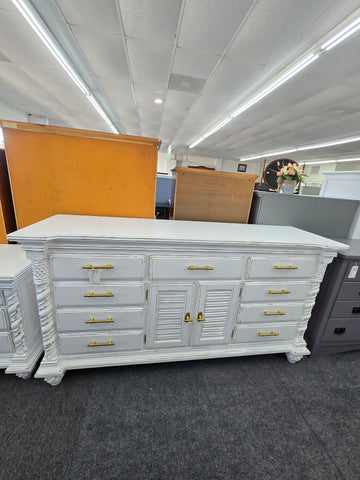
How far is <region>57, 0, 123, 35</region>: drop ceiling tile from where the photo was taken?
6.34 feet

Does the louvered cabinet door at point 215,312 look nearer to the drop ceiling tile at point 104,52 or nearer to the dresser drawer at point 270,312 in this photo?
the dresser drawer at point 270,312

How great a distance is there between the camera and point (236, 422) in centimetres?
109

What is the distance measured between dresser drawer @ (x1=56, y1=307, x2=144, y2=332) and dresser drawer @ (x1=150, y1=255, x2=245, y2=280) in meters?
0.29

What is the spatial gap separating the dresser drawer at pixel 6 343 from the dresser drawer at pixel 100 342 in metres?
0.28

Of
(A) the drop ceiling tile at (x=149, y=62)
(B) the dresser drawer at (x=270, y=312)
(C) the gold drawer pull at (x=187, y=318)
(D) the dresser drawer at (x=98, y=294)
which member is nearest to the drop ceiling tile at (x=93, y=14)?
(A) the drop ceiling tile at (x=149, y=62)

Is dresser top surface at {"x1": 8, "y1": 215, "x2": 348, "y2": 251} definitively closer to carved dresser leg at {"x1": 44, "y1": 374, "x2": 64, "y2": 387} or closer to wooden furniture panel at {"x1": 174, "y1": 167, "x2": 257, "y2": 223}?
wooden furniture panel at {"x1": 174, "y1": 167, "x2": 257, "y2": 223}

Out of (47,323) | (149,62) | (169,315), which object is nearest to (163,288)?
(169,315)

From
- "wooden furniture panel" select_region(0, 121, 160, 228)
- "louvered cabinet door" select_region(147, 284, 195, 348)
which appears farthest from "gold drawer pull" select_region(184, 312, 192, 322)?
"wooden furniture panel" select_region(0, 121, 160, 228)

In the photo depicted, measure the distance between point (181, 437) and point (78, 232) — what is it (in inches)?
46.5

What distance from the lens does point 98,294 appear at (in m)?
1.12

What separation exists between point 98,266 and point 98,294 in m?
0.18

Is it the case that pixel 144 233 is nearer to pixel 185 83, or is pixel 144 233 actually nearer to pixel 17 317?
pixel 17 317

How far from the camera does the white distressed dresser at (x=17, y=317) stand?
1.07 metres

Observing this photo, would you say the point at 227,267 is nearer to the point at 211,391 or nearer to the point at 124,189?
the point at 211,391
